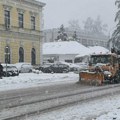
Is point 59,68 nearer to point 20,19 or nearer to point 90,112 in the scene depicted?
point 20,19

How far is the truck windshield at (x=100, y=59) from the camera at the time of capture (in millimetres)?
30538

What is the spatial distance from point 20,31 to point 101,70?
31.0m

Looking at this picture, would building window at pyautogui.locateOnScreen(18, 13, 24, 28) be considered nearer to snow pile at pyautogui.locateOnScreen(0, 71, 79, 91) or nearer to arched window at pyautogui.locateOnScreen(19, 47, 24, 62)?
arched window at pyautogui.locateOnScreen(19, 47, 24, 62)

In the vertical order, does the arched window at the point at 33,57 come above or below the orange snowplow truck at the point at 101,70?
above

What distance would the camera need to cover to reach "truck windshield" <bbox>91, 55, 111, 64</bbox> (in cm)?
3054

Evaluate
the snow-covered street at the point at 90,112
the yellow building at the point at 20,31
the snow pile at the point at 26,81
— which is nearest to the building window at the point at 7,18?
the yellow building at the point at 20,31

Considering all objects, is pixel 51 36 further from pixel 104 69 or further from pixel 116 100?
pixel 116 100

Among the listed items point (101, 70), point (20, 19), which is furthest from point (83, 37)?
point (101, 70)

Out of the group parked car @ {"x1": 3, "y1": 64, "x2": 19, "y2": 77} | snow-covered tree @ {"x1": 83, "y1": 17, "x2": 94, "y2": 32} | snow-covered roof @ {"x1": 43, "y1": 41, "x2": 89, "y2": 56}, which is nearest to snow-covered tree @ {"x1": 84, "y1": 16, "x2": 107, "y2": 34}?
snow-covered tree @ {"x1": 83, "y1": 17, "x2": 94, "y2": 32}

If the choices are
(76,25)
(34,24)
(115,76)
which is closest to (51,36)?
(76,25)

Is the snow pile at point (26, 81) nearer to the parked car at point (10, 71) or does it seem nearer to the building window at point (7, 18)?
the parked car at point (10, 71)

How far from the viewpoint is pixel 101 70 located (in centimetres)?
2948

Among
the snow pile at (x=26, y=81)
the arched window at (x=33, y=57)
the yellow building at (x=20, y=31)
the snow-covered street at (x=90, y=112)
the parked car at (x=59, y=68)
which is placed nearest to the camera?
the snow-covered street at (x=90, y=112)

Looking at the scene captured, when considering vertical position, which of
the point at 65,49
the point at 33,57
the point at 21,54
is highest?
the point at 65,49
